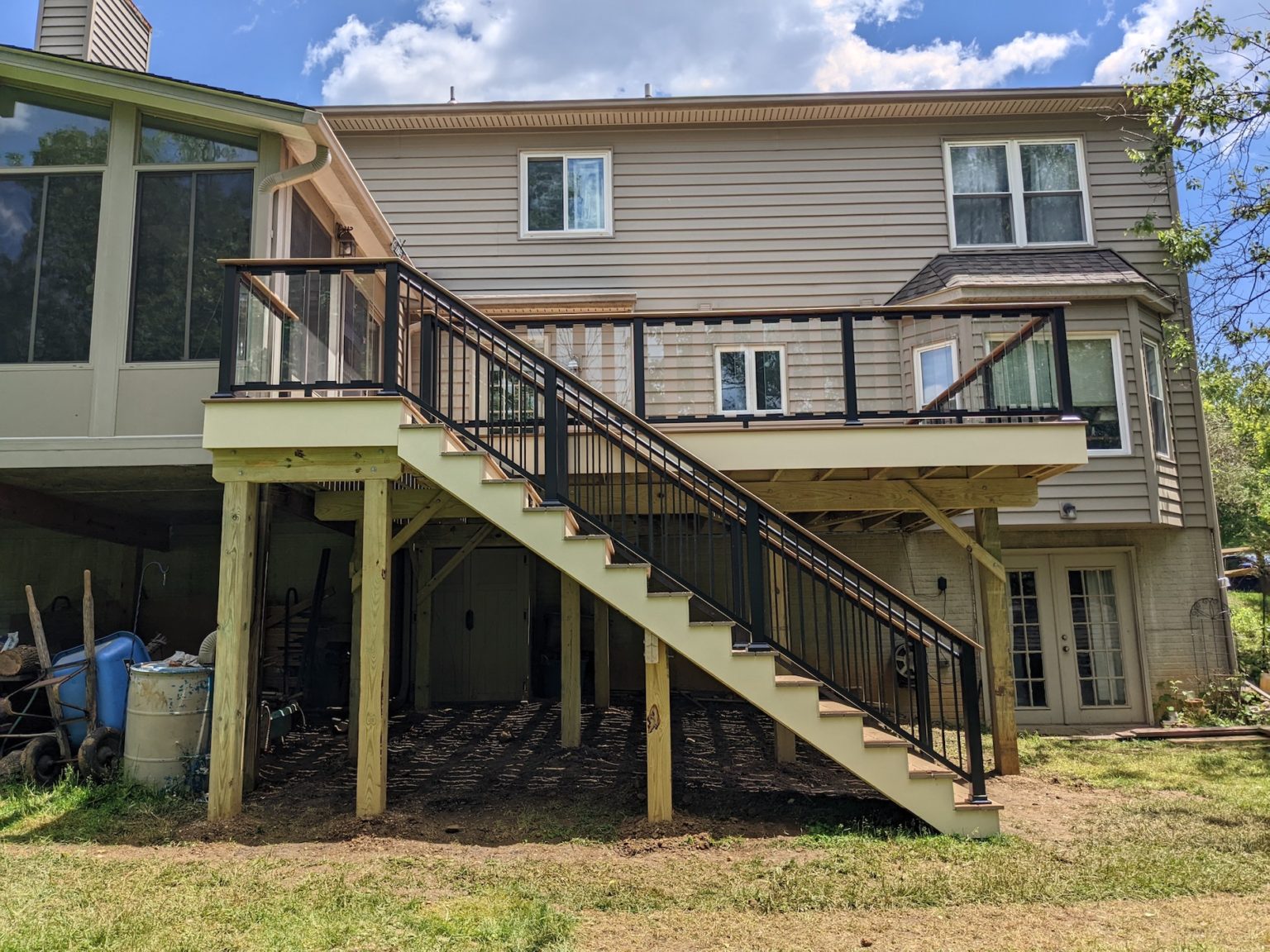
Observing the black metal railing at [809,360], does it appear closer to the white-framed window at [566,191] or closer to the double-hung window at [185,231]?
the double-hung window at [185,231]

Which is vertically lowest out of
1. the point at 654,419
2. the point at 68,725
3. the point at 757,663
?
the point at 68,725

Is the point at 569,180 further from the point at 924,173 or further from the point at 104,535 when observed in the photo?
the point at 104,535

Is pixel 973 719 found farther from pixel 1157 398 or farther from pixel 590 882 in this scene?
pixel 1157 398

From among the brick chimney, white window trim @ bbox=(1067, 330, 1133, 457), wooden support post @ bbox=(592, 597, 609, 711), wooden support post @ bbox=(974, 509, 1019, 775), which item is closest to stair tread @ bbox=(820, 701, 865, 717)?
wooden support post @ bbox=(974, 509, 1019, 775)

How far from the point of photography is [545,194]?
1148 centimetres

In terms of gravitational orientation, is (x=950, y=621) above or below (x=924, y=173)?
below

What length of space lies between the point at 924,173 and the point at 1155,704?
7.36 metres

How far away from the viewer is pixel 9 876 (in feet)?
14.9

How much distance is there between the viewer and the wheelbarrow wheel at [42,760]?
255 inches

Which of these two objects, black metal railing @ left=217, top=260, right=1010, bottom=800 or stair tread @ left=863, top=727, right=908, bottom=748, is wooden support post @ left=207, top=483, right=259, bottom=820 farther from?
stair tread @ left=863, top=727, right=908, bottom=748

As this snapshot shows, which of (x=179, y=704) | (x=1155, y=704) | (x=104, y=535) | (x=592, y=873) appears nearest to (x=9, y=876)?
(x=179, y=704)

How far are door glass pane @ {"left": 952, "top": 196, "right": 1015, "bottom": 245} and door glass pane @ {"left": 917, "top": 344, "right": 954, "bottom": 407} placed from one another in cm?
402

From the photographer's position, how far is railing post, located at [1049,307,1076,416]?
6789 mm

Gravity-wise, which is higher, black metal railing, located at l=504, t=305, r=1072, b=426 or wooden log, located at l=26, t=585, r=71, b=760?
black metal railing, located at l=504, t=305, r=1072, b=426
